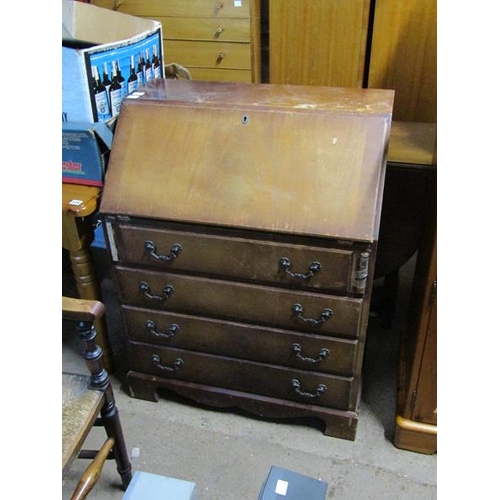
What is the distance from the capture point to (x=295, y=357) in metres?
1.47

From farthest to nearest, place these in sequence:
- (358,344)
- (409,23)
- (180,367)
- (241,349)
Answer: (409,23), (180,367), (241,349), (358,344)

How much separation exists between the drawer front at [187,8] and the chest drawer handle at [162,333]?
1.40 metres

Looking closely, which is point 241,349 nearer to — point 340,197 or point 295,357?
point 295,357

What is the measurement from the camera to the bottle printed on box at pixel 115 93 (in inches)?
60.8

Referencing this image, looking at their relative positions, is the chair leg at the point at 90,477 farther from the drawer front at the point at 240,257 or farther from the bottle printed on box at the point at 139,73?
the bottle printed on box at the point at 139,73

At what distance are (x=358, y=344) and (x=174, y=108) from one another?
2.76ft

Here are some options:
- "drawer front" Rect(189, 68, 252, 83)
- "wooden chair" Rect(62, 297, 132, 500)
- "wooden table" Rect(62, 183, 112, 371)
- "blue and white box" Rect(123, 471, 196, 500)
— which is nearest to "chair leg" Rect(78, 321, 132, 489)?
"wooden chair" Rect(62, 297, 132, 500)

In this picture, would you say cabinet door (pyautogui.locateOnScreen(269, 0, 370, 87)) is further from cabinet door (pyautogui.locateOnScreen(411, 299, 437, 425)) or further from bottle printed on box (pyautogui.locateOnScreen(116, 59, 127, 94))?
cabinet door (pyautogui.locateOnScreen(411, 299, 437, 425))

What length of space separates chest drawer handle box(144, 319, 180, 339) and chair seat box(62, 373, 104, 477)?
1.02ft

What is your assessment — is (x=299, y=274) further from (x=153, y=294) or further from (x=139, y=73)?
(x=139, y=73)

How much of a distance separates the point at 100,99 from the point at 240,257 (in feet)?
2.19

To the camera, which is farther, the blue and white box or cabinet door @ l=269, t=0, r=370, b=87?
cabinet door @ l=269, t=0, r=370, b=87

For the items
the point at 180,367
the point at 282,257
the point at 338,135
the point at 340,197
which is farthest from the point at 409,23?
the point at 180,367

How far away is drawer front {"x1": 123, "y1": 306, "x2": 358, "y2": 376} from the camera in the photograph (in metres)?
1.42
